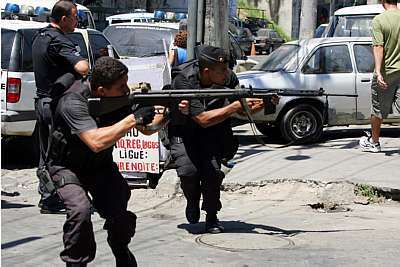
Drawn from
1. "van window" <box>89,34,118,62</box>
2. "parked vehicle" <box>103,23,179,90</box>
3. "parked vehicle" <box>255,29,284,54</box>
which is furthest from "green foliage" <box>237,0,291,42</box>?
"van window" <box>89,34,118,62</box>

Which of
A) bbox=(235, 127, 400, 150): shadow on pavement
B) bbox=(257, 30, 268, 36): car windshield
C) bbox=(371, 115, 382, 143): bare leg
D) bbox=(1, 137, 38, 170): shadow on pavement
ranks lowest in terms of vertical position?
bbox=(1, 137, 38, 170): shadow on pavement

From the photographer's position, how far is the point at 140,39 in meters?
15.5

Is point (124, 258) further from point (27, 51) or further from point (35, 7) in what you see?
point (35, 7)

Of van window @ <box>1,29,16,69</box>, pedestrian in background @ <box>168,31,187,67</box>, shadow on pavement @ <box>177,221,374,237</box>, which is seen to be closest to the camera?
shadow on pavement @ <box>177,221,374,237</box>

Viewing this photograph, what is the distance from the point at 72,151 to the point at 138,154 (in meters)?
4.17

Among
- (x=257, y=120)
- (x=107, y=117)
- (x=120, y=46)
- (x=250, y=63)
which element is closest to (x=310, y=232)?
(x=107, y=117)

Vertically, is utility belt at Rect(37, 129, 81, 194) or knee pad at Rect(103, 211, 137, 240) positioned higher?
utility belt at Rect(37, 129, 81, 194)

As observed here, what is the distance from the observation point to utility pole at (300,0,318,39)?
66.6ft

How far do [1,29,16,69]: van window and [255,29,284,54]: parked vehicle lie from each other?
2836 cm

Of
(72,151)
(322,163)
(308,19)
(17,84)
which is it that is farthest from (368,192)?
(308,19)

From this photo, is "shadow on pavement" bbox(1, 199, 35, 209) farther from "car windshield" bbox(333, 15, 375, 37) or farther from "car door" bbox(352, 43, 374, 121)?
"car windshield" bbox(333, 15, 375, 37)

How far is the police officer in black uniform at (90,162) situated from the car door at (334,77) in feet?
22.9

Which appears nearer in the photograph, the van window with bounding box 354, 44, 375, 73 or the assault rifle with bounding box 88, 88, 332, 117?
the assault rifle with bounding box 88, 88, 332, 117

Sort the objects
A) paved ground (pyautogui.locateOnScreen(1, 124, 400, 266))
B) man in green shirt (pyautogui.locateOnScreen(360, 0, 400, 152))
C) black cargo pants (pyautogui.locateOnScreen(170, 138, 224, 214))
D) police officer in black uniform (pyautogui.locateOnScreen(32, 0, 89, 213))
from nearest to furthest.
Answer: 1. paved ground (pyautogui.locateOnScreen(1, 124, 400, 266))
2. black cargo pants (pyautogui.locateOnScreen(170, 138, 224, 214))
3. police officer in black uniform (pyautogui.locateOnScreen(32, 0, 89, 213))
4. man in green shirt (pyautogui.locateOnScreen(360, 0, 400, 152))
